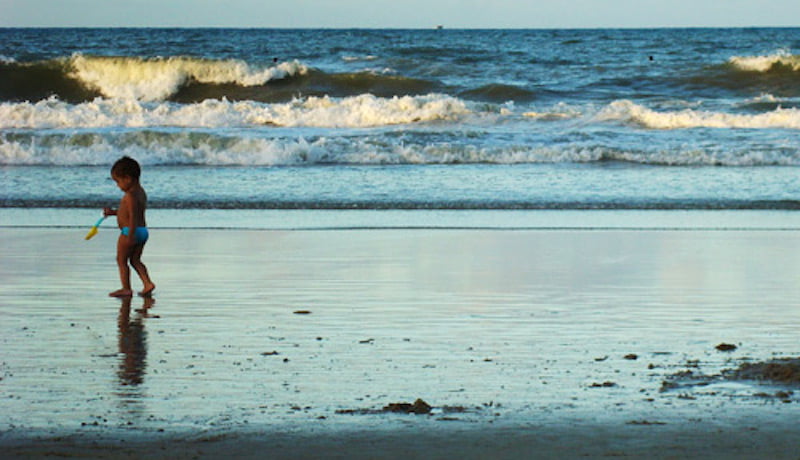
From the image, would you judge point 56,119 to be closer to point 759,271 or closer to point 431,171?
point 431,171

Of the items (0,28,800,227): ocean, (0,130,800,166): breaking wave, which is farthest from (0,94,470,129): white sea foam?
(0,130,800,166): breaking wave

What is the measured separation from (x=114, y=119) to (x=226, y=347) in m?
22.1

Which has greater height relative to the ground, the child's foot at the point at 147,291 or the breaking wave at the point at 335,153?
the child's foot at the point at 147,291

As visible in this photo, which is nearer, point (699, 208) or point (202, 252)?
point (202, 252)

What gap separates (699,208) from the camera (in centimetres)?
1370

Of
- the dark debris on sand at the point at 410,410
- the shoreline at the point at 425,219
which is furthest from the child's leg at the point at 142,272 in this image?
the shoreline at the point at 425,219

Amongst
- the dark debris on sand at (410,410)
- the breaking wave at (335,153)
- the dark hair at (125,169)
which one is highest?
the dark hair at (125,169)

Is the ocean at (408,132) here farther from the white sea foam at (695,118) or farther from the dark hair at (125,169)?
the dark hair at (125,169)

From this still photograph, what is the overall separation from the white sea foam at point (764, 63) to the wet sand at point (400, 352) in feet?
101

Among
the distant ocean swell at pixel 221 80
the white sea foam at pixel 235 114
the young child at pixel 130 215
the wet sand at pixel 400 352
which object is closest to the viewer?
the wet sand at pixel 400 352

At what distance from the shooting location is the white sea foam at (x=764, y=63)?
39062 mm

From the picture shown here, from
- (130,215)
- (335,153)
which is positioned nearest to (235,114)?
(335,153)

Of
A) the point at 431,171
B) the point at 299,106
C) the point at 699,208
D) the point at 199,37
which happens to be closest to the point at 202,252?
the point at 699,208

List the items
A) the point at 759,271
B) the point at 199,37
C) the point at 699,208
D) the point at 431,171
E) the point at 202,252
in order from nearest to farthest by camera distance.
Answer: the point at 759,271 → the point at 202,252 → the point at 699,208 → the point at 431,171 → the point at 199,37
